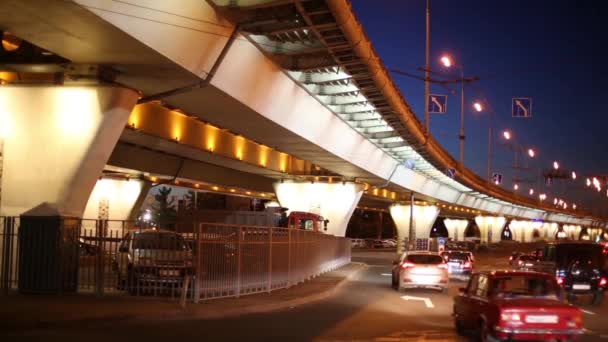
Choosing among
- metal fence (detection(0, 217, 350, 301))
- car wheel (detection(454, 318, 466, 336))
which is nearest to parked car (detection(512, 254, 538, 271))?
car wheel (detection(454, 318, 466, 336))

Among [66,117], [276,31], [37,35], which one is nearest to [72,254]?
[66,117]

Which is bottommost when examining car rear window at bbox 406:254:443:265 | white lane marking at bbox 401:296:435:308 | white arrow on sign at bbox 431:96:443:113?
white lane marking at bbox 401:296:435:308

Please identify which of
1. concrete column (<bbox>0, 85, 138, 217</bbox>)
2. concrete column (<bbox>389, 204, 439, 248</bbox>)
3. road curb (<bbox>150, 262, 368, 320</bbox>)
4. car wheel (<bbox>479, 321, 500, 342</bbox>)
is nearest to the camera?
car wheel (<bbox>479, 321, 500, 342</bbox>)

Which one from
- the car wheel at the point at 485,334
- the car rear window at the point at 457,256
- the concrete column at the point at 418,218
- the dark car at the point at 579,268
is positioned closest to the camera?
the car wheel at the point at 485,334

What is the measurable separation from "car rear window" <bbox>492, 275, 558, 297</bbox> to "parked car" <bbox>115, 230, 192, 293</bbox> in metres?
8.07

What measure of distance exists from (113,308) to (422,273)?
1289 cm

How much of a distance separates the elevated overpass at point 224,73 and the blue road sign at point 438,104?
1.47m

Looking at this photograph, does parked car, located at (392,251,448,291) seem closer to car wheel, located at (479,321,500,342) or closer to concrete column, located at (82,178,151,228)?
car wheel, located at (479,321,500,342)

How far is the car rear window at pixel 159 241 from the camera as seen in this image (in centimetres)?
1850

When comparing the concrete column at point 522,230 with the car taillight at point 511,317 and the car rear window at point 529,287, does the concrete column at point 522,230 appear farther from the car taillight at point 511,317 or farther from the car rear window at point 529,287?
the car taillight at point 511,317

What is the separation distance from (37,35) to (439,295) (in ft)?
54.4

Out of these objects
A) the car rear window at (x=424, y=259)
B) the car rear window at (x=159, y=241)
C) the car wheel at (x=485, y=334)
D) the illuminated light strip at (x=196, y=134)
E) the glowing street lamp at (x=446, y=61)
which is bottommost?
the car wheel at (x=485, y=334)

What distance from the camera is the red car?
39.5 ft

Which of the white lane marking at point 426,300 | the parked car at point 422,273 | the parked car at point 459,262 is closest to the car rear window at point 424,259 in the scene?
the parked car at point 422,273
